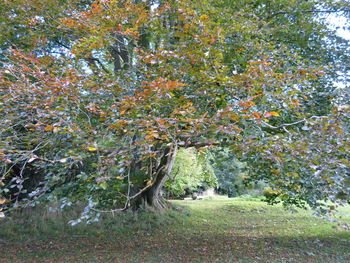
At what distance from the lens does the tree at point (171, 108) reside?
3043 mm

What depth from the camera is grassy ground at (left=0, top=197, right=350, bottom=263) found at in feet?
18.7

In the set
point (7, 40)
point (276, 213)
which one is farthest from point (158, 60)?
point (276, 213)

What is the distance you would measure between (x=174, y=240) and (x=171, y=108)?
15.2 ft

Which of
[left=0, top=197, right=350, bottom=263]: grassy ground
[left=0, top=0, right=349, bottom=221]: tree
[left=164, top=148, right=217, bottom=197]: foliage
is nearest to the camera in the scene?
[left=0, top=0, right=349, bottom=221]: tree

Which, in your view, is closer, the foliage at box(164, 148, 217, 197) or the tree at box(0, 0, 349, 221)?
the tree at box(0, 0, 349, 221)

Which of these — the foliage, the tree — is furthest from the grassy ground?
the foliage

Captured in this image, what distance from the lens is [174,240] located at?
7172 mm

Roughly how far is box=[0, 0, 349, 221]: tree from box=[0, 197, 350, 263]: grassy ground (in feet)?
5.98

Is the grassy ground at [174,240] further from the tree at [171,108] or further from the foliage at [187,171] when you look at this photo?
the foliage at [187,171]

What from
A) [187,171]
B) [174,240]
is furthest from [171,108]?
[187,171]

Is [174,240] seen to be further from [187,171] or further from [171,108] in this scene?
[187,171]

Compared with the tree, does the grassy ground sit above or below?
below

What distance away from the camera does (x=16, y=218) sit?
833 centimetres

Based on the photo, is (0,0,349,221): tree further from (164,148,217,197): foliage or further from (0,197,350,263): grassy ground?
(164,148,217,197): foliage
